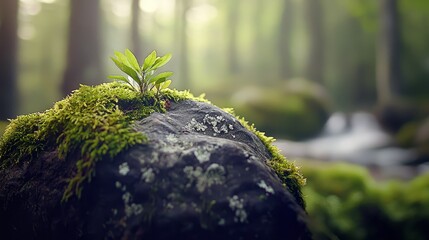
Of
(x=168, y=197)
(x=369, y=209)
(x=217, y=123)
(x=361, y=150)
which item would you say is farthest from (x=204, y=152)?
(x=361, y=150)

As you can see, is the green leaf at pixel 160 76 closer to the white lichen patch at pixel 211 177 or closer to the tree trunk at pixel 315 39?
the white lichen patch at pixel 211 177

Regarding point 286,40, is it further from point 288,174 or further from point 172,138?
point 172,138

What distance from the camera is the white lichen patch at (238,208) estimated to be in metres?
2.00

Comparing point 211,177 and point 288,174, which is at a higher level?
point 288,174

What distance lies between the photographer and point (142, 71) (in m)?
2.68

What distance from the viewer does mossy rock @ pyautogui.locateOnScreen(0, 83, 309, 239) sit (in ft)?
6.57

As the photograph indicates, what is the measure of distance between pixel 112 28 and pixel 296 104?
102ft

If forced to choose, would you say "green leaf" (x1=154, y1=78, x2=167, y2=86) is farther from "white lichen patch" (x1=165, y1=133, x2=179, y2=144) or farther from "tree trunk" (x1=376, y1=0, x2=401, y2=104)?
"tree trunk" (x1=376, y1=0, x2=401, y2=104)

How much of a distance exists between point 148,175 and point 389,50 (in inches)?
658

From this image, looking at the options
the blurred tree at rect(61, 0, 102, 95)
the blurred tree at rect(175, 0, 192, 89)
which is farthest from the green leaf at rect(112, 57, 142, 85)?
the blurred tree at rect(175, 0, 192, 89)

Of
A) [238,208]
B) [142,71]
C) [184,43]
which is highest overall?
[184,43]

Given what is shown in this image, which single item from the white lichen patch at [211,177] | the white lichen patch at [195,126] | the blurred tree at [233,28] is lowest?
the white lichen patch at [211,177]

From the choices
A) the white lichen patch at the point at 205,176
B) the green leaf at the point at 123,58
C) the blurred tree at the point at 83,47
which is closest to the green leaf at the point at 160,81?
the green leaf at the point at 123,58

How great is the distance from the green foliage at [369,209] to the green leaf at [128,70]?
411cm
